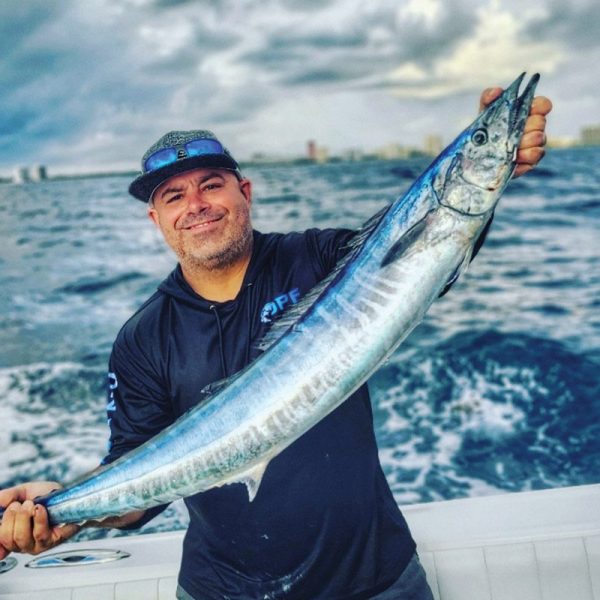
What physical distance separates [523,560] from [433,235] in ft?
5.85

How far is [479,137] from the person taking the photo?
1.48 meters

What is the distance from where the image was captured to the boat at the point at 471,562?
2.61 metres

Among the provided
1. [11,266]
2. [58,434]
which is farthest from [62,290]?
[58,434]

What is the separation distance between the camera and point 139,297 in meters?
11.7

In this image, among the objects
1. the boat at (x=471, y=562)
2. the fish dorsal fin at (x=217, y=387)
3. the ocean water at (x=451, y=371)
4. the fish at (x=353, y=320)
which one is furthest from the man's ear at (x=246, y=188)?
the ocean water at (x=451, y=371)

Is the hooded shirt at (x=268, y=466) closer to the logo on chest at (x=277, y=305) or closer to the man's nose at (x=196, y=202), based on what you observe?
the logo on chest at (x=277, y=305)

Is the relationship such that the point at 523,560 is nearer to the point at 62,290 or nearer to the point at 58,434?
the point at 58,434

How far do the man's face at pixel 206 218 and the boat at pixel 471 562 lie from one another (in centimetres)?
146

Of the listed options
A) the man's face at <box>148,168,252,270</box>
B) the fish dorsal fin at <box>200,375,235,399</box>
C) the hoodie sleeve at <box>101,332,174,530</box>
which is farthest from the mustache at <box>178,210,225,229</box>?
the fish dorsal fin at <box>200,375,235,399</box>

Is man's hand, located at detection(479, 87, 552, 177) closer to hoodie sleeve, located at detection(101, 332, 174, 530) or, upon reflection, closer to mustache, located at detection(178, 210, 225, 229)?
mustache, located at detection(178, 210, 225, 229)

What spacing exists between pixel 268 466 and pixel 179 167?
1.00 metres

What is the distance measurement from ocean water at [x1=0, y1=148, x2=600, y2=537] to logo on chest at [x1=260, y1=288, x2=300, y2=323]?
314 centimetres

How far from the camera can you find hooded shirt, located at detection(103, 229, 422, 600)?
1947 mm

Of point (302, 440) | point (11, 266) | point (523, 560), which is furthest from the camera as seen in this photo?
point (11, 266)
